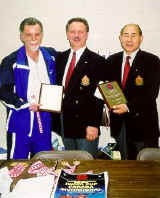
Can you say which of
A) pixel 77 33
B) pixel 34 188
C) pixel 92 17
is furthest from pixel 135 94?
pixel 34 188

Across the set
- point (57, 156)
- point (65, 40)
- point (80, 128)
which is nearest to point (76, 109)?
point (80, 128)

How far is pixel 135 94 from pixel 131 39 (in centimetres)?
61

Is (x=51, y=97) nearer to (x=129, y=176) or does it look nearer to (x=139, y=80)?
(x=139, y=80)

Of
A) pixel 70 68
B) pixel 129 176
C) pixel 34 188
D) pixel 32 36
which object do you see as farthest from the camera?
pixel 70 68

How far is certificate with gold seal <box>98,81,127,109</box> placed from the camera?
2.57 metres

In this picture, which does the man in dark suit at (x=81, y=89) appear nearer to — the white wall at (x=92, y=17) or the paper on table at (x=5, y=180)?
the white wall at (x=92, y=17)

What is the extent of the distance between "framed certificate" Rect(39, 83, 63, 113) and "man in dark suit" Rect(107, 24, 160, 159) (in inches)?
22.8

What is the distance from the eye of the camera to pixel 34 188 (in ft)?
4.84

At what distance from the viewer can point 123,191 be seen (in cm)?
147

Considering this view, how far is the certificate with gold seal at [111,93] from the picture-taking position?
2574 millimetres

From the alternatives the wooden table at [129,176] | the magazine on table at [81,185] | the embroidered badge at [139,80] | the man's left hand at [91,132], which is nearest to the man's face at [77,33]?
the embroidered badge at [139,80]

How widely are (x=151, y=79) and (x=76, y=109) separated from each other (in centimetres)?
85

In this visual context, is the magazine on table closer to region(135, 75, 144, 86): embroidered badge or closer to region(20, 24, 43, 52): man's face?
region(135, 75, 144, 86): embroidered badge

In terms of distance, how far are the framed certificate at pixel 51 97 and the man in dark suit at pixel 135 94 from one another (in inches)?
22.8
